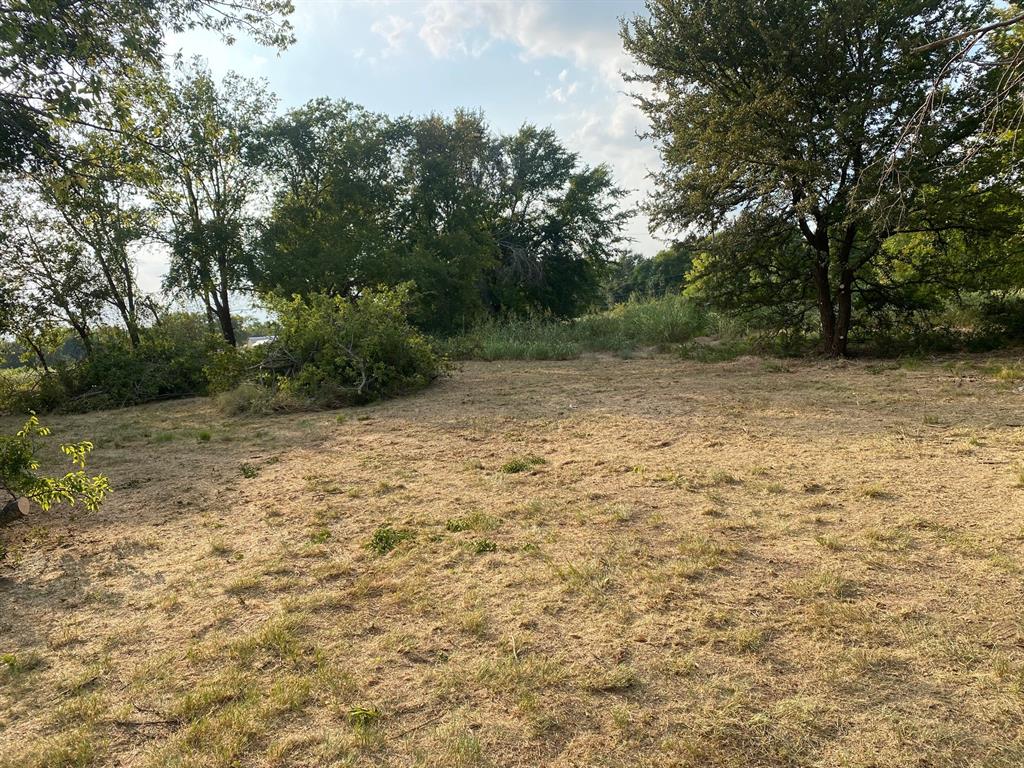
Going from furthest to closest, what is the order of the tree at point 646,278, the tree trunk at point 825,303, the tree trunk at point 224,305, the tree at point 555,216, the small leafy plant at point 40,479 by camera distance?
the tree at point 646,278, the tree at point 555,216, the tree trunk at point 224,305, the tree trunk at point 825,303, the small leafy plant at point 40,479

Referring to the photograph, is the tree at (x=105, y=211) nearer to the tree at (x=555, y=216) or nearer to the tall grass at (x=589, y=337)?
the tall grass at (x=589, y=337)

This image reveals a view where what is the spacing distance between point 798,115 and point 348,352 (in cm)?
784

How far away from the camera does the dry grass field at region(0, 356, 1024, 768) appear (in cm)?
199

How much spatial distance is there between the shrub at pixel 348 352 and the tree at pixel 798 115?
16.8 ft

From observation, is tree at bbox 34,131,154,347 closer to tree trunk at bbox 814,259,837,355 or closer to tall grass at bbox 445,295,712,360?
tall grass at bbox 445,295,712,360

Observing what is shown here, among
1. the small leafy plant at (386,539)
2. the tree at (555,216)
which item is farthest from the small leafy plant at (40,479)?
the tree at (555,216)

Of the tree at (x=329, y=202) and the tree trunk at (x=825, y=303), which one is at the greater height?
the tree at (x=329, y=202)

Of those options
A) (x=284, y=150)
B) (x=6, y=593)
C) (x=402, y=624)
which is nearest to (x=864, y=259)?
(x=402, y=624)

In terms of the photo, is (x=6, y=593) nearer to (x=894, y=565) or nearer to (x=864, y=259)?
(x=894, y=565)

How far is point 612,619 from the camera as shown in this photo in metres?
2.66

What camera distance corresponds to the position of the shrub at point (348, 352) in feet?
30.6

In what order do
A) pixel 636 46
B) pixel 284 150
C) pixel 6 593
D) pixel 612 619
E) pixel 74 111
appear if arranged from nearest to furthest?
pixel 612 619
pixel 6 593
pixel 74 111
pixel 636 46
pixel 284 150

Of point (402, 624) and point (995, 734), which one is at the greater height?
point (402, 624)

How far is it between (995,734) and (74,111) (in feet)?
24.6
